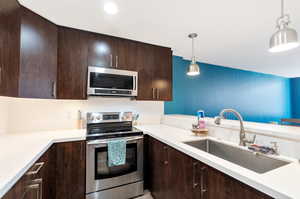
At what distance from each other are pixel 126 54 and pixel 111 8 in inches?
30.6

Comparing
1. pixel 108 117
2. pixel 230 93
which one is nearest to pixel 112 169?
pixel 108 117

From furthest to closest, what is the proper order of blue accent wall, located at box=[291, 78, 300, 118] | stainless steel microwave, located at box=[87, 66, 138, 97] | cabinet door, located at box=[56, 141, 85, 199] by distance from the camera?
blue accent wall, located at box=[291, 78, 300, 118] < stainless steel microwave, located at box=[87, 66, 138, 97] < cabinet door, located at box=[56, 141, 85, 199]

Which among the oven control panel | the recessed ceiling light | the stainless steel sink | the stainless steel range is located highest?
the recessed ceiling light

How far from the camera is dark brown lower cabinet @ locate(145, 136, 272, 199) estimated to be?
87cm

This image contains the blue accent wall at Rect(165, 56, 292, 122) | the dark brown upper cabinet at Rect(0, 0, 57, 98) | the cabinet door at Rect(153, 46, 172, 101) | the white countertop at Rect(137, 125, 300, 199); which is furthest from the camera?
the blue accent wall at Rect(165, 56, 292, 122)

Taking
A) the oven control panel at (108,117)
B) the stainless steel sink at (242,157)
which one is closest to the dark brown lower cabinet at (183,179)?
the stainless steel sink at (242,157)

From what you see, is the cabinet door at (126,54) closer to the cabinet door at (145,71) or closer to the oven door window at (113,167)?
the cabinet door at (145,71)

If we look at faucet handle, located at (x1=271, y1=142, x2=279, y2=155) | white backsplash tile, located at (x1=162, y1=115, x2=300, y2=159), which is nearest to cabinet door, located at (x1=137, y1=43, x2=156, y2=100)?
white backsplash tile, located at (x1=162, y1=115, x2=300, y2=159)

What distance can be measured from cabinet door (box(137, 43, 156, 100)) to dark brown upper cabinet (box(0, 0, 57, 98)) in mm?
1166

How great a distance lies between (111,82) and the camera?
2105 millimetres

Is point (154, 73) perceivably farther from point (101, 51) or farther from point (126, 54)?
point (101, 51)

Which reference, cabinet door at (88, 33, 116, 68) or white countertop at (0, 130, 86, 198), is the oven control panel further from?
cabinet door at (88, 33, 116, 68)

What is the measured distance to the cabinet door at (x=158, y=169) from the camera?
1.63 metres

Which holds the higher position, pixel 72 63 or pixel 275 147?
pixel 72 63
